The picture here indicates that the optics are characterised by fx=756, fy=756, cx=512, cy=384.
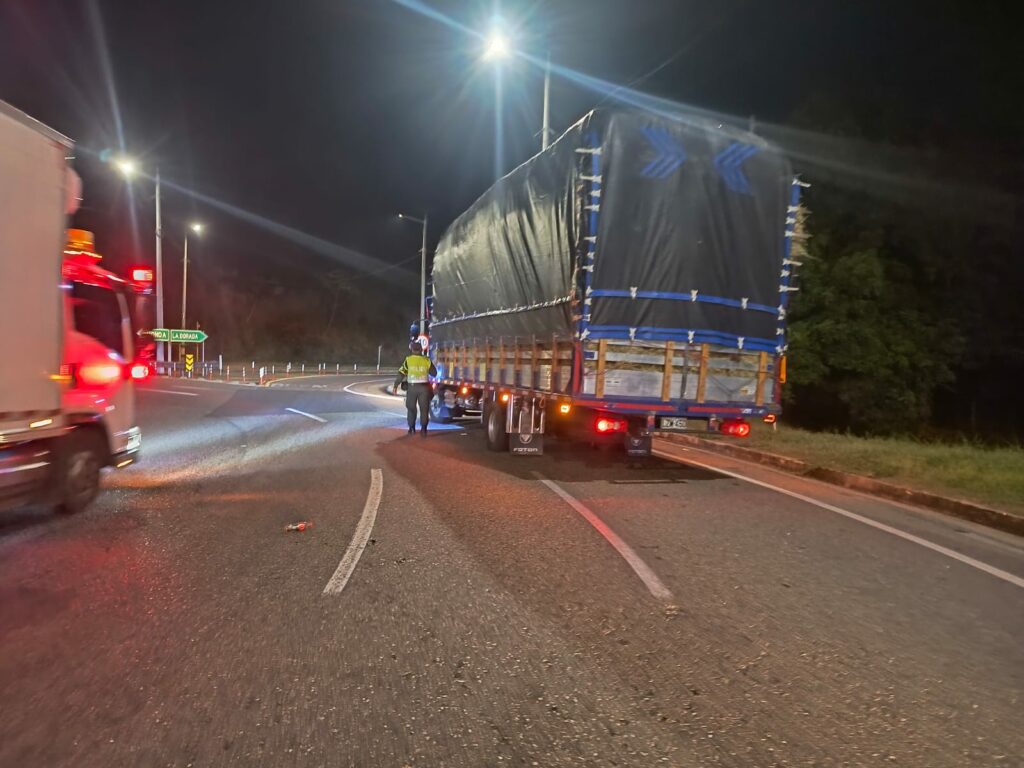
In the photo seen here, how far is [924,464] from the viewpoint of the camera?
10.6m

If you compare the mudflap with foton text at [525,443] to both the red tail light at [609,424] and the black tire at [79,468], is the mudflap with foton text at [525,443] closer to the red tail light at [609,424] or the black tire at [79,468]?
the red tail light at [609,424]

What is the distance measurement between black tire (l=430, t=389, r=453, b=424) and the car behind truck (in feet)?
20.9

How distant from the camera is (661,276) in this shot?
30.5 feet

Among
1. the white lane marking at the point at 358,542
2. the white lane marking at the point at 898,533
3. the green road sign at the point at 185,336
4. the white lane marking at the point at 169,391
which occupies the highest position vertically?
the green road sign at the point at 185,336

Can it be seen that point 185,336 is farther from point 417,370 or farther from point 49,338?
point 49,338

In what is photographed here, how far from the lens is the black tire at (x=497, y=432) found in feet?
39.5

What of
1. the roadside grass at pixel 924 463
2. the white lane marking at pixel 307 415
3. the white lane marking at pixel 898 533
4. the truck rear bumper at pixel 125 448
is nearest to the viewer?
the white lane marking at pixel 898 533

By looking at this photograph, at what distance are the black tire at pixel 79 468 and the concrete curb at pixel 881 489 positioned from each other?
8.80m

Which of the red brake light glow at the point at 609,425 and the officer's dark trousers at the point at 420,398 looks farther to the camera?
the officer's dark trousers at the point at 420,398

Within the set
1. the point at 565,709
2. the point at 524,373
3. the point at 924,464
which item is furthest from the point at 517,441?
the point at 565,709

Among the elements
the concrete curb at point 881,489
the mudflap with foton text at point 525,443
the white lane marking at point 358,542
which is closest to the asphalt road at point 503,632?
the white lane marking at point 358,542

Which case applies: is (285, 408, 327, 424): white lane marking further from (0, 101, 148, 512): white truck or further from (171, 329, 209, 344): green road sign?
(171, 329, 209, 344): green road sign

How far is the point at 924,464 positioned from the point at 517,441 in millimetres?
5766

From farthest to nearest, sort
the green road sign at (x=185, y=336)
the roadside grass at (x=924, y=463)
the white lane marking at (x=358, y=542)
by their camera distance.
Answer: the green road sign at (x=185, y=336), the roadside grass at (x=924, y=463), the white lane marking at (x=358, y=542)
